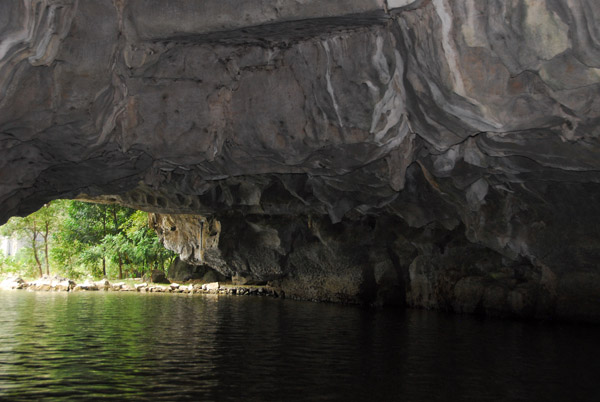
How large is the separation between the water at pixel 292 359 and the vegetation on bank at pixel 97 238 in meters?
24.2

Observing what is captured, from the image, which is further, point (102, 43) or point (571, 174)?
point (571, 174)

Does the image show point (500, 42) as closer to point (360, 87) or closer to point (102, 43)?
point (360, 87)

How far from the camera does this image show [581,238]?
18391 millimetres

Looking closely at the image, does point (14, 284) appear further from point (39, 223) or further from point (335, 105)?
point (335, 105)

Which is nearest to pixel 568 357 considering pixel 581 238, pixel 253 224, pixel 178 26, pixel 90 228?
pixel 581 238

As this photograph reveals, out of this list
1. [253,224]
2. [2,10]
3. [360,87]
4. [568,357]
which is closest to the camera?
[2,10]

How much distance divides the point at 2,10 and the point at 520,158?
1100 centimetres

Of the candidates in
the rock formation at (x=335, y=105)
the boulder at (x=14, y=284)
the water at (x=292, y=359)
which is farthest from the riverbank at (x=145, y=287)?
the rock formation at (x=335, y=105)

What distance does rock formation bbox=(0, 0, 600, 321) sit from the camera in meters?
8.70

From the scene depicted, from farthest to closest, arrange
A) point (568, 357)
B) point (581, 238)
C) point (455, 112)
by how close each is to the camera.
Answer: point (581, 238), point (568, 357), point (455, 112)

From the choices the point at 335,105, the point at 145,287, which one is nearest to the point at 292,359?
the point at 335,105

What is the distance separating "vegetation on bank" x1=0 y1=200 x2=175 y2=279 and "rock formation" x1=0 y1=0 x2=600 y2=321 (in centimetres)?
2880

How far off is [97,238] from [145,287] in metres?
12.1

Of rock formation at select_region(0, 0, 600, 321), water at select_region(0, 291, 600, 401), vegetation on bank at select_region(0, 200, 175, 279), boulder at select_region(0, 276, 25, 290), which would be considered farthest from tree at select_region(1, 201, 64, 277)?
rock formation at select_region(0, 0, 600, 321)
